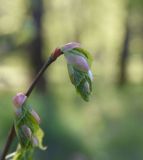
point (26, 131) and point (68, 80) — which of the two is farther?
point (68, 80)

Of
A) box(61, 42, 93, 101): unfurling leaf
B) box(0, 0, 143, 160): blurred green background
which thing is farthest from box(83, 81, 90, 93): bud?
box(0, 0, 143, 160): blurred green background

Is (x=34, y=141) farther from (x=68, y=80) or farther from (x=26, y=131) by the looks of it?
(x=68, y=80)

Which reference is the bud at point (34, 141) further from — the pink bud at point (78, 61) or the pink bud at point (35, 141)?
the pink bud at point (78, 61)

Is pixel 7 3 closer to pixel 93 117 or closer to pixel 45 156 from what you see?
pixel 45 156

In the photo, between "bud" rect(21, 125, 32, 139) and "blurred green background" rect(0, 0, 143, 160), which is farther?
"blurred green background" rect(0, 0, 143, 160)

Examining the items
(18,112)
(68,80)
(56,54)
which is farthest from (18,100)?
(68,80)

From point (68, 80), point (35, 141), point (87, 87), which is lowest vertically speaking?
point (68, 80)

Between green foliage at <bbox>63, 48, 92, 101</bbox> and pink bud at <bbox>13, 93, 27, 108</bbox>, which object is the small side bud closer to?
green foliage at <bbox>63, 48, 92, 101</bbox>

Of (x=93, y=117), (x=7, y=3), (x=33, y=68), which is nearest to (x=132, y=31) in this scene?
(x=33, y=68)
